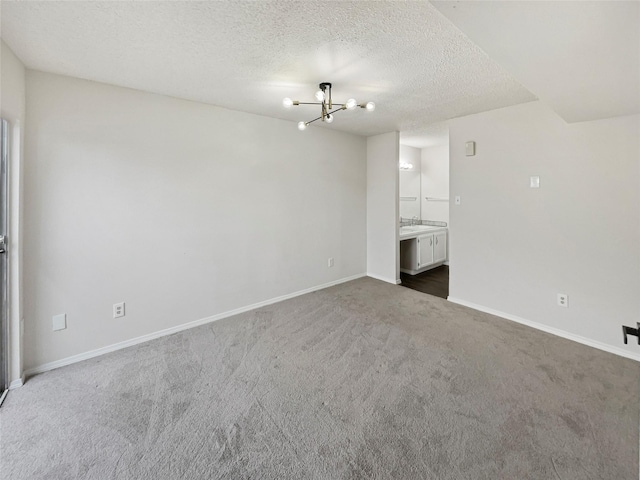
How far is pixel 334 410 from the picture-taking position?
70.5 inches

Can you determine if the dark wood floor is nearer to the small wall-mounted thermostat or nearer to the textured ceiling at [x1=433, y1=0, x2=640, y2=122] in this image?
the small wall-mounted thermostat

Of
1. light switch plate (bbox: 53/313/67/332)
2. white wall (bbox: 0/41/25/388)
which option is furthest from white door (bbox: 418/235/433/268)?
white wall (bbox: 0/41/25/388)

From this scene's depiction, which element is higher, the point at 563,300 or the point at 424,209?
the point at 424,209

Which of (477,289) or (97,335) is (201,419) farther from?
(477,289)

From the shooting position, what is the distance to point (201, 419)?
1729 millimetres

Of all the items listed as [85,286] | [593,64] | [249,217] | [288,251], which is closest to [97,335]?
[85,286]

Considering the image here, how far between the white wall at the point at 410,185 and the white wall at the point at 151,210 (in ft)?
8.05

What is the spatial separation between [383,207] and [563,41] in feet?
10.6

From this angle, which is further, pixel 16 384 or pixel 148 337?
pixel 148 337

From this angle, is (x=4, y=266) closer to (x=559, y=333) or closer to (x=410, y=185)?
(x=559, y=333)

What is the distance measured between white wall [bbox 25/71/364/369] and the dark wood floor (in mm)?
1681

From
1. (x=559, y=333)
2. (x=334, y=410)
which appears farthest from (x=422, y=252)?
(x=334, y=410)

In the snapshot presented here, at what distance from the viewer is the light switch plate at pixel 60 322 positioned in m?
2.29

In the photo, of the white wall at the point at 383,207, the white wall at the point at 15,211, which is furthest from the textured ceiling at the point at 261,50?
the white wall at the point at 383,207
